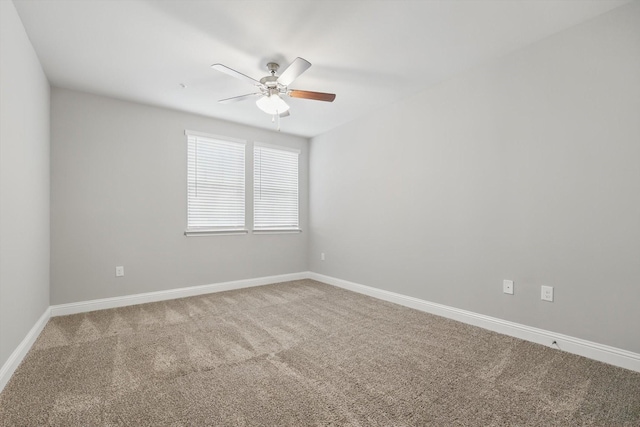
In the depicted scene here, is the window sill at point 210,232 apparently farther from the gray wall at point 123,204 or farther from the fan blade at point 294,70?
the fan blade at point 294,70

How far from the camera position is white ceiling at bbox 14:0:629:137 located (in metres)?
2.11

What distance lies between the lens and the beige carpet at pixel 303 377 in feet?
5.26

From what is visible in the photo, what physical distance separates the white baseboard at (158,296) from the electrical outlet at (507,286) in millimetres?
3199

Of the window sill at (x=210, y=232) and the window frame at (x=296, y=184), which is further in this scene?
the window frame at (x=296, y=184)

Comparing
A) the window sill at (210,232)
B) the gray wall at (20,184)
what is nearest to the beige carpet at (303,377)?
the gray wall at (20,184)

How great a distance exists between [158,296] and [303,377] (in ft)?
8.93

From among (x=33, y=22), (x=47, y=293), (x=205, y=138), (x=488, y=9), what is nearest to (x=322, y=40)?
(x=488, y=9)

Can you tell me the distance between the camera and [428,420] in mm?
1561

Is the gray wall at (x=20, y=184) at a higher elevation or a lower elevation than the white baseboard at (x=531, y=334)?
higher

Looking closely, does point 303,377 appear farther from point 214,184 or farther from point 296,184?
point 296,184

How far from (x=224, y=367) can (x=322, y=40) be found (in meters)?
2.65

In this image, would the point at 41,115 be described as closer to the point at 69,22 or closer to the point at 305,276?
the point at 69,22

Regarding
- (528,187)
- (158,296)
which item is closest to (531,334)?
(528,187)

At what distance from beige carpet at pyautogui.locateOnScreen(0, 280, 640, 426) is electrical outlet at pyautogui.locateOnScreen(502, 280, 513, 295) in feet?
1.33
